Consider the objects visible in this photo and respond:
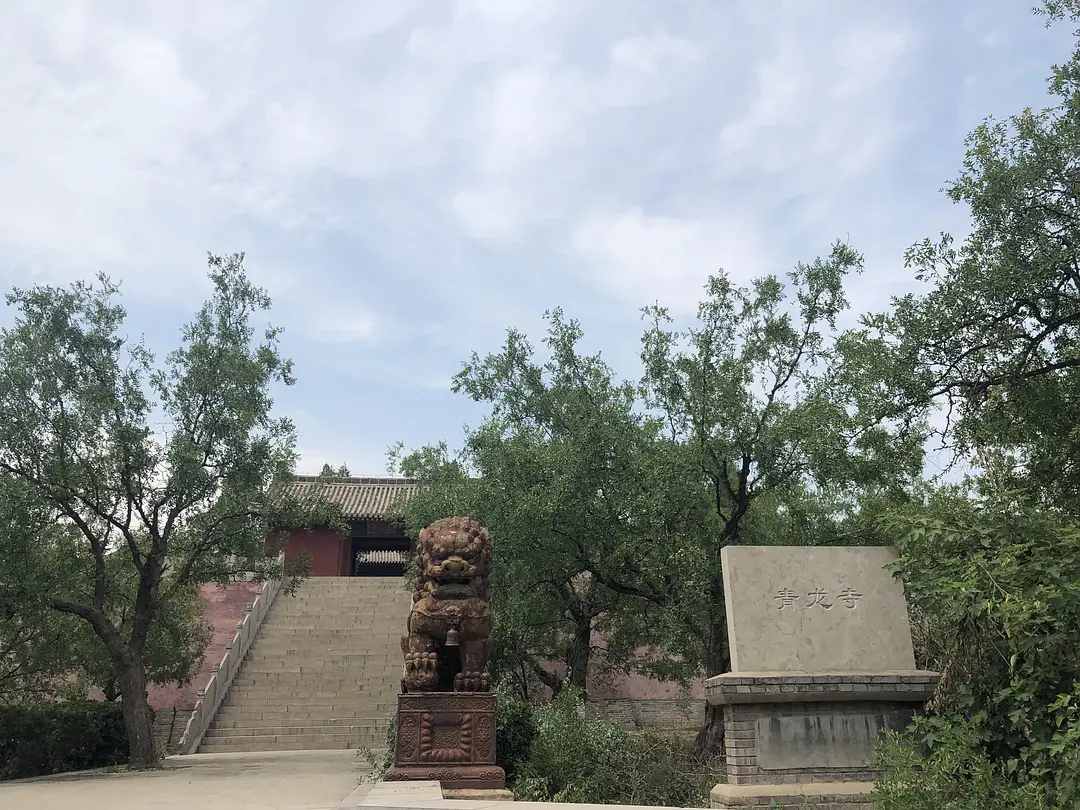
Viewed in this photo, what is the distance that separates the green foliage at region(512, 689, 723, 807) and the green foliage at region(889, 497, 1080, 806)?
253cm

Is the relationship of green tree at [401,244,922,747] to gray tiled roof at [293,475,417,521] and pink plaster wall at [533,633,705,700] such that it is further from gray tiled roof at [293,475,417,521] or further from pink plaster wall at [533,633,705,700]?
gray tiled roof at [293,475,417,521]

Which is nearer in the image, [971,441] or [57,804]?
[57,804]

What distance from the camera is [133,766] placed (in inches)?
441

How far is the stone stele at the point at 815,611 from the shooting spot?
6.35 meters

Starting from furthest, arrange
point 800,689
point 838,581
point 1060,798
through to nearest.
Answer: point 838,581 < point 800,689 < point 1060,798

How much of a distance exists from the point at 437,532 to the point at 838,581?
3.63 meters

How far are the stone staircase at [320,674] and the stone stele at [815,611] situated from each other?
1007 centimetres

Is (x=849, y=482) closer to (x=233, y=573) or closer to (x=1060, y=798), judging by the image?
(x=1060, y=798)

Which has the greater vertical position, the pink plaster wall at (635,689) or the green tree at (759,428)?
the green tree at (759,428)

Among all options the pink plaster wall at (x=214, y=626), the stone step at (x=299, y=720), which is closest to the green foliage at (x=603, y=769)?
the stone step at (x=299, y=720)

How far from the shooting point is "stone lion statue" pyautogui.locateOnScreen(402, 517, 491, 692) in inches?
298

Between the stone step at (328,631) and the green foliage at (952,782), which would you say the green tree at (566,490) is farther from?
the stone step at (328,631)

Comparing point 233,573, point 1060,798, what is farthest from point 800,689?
point 233,573

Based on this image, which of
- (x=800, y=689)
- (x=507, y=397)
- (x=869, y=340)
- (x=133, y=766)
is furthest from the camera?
(x=507, y=397)
